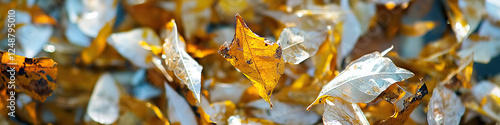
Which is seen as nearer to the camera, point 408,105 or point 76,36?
point 408,105

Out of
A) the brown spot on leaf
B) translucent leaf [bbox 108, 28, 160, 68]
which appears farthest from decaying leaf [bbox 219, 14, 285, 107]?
translucent leaf [bbox 108, 28, 160, 68]

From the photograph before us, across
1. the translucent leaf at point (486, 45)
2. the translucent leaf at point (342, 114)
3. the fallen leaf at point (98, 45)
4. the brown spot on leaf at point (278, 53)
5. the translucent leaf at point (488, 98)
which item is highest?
the fallen leaf at point (98, 45)

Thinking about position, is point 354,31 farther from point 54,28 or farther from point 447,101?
point 54,28

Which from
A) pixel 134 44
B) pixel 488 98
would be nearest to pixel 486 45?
pixel 488 98

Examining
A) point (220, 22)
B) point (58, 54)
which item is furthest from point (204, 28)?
point (58, 54)

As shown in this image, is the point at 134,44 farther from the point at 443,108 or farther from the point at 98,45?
the point at 443,108

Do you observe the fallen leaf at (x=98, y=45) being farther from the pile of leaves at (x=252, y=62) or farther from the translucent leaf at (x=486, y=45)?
the translucent leaf at (x=486, y=45)

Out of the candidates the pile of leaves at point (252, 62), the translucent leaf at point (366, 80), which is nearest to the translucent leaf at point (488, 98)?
the pile of leaves at point (252, 62)
